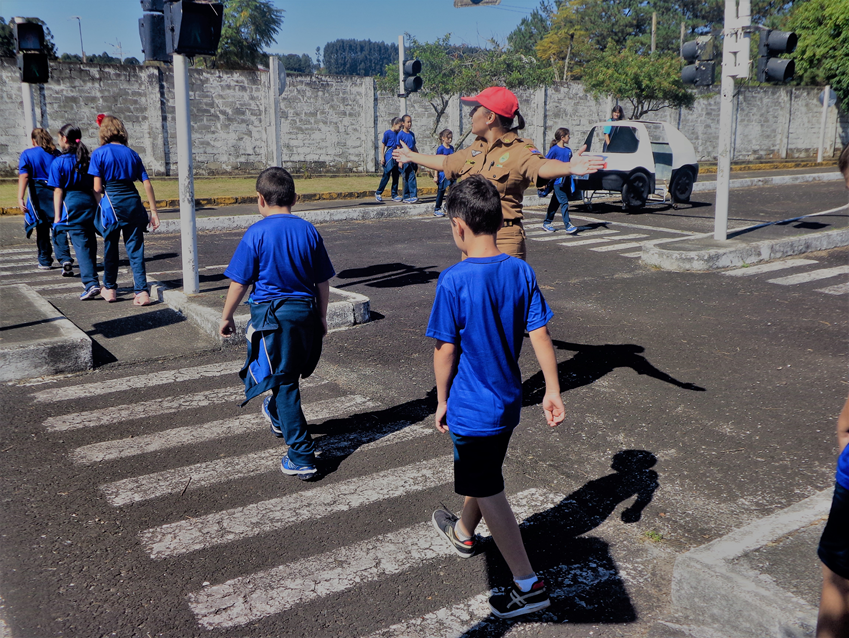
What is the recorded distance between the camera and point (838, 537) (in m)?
2.12

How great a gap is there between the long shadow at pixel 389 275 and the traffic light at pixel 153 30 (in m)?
3.25

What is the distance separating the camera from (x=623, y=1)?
225ft

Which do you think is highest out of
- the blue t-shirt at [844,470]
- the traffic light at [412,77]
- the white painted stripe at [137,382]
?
the traffic light at [412,77]

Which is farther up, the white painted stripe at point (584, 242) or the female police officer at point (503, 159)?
the female police officer at point (503, 159)

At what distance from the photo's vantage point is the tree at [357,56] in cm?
16062

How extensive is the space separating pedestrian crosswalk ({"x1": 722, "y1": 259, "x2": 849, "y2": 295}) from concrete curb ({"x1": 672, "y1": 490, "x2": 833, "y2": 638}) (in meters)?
6.80

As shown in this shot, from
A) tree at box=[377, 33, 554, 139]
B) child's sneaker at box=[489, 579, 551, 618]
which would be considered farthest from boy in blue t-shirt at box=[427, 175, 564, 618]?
tree at box=[377, 33, 554, 139]

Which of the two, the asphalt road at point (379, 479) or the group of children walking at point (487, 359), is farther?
the asphalt road at point (379, 479)

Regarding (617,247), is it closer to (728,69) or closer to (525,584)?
(728,69)

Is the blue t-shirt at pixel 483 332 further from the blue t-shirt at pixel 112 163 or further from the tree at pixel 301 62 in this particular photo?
the tree at pixel 301 62

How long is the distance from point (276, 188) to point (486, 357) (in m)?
1.89

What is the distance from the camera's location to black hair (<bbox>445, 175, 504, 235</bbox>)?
3098 millimetres

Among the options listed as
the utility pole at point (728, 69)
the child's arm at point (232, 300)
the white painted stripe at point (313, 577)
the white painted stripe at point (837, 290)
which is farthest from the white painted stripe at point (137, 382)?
the utility pole at point (728, 69)

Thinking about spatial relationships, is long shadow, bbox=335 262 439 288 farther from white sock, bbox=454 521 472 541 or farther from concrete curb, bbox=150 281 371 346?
white sock, bbox=454 521 472 541
